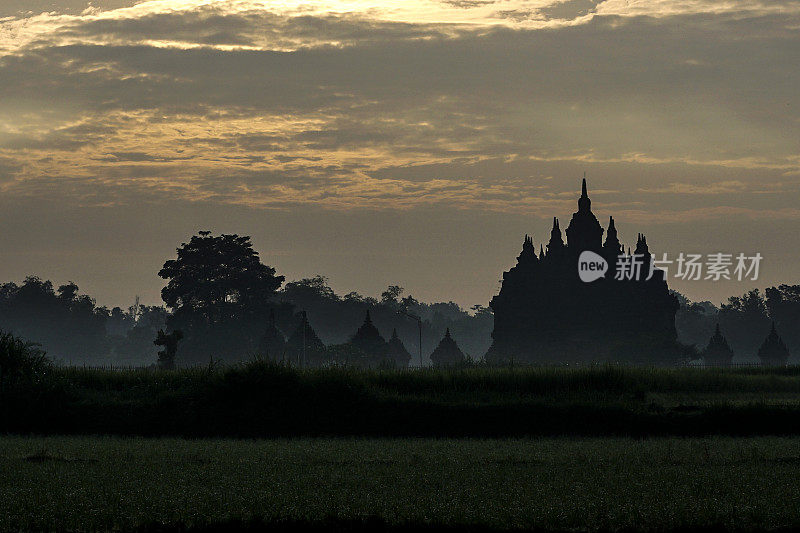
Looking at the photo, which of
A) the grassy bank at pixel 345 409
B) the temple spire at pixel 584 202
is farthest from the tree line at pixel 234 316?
the grassy bank at pixel 345 409

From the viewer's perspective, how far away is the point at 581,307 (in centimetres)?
8000

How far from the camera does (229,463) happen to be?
21.2 meters

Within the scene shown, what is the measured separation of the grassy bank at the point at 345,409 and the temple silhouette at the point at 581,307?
4375 cm

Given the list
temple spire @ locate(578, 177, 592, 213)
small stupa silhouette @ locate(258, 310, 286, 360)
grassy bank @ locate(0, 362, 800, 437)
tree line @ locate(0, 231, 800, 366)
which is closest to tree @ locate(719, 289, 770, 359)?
tree line @ locate(0, 231, 800, 366)

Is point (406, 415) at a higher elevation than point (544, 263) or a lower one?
lower

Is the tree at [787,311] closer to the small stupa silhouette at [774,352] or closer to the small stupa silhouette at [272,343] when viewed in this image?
the small stupa silhouette at [774,352]

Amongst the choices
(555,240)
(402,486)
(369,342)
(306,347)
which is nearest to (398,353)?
(369,342)

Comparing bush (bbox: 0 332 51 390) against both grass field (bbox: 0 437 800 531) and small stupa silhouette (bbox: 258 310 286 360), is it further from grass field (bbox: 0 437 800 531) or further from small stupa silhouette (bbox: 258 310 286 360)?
small stupa silhouette (bbox: 258 310 286 360)

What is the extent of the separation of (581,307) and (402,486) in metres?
64.2

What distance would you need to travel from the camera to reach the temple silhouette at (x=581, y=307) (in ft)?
259

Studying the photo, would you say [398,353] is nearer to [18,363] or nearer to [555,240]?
[555,240]

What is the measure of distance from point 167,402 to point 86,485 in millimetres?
15233

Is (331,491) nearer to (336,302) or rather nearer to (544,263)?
(544,263)

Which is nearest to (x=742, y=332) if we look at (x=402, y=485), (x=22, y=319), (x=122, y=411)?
(x=22, y=319)
